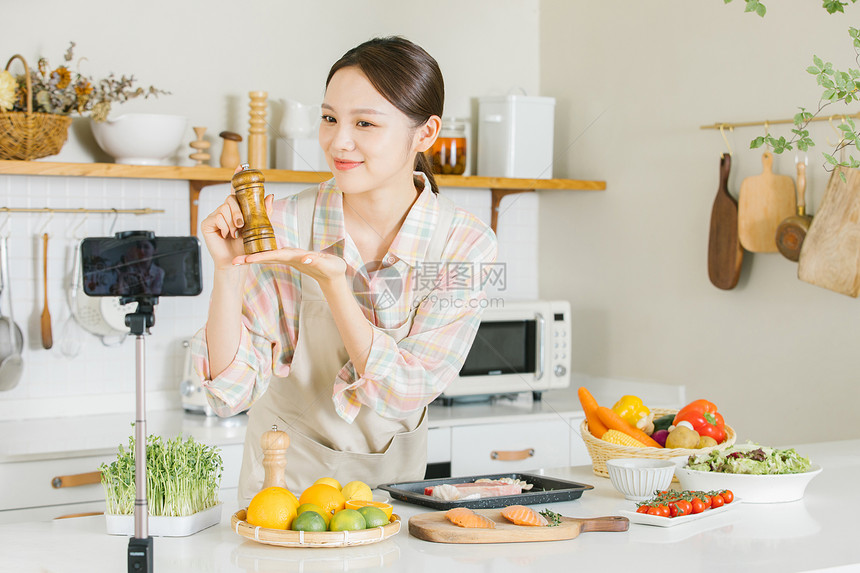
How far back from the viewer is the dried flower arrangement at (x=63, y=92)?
2512mm

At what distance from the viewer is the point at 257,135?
2953 millimetres

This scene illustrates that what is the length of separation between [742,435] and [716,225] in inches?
24.1

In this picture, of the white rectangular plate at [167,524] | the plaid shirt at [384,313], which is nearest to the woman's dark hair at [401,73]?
the plaid shirt at [384,313]

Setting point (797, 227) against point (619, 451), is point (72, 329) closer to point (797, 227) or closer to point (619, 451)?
point (619, 451)

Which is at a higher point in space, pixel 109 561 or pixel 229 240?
pixel 229 240

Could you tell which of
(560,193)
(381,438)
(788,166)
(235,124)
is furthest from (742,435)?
(235,124)

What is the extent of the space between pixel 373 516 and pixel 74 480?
1.38 meters

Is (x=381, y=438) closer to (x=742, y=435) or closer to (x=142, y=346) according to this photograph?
(x=142, y=346)

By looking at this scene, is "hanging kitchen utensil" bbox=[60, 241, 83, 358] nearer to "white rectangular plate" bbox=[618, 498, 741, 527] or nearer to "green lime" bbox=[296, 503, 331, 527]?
"green lime" bbox=[296, 503, 331, 527]

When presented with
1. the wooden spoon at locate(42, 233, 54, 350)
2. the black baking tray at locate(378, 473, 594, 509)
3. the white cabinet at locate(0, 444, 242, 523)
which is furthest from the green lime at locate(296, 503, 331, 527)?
the wooden spoon at locate(42, 233, 54, 350)

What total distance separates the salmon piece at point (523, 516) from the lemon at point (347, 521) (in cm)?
22

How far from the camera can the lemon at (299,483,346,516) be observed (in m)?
1.28

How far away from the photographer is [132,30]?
113 inches

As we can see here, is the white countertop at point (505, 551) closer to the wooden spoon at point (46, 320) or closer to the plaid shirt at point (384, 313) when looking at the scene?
the plaid shirt at point (384, 313)
